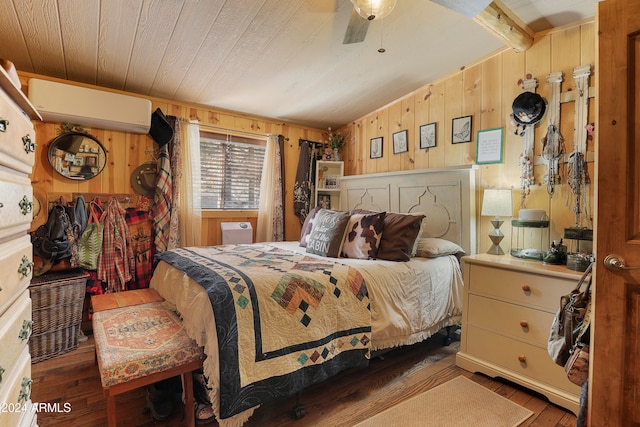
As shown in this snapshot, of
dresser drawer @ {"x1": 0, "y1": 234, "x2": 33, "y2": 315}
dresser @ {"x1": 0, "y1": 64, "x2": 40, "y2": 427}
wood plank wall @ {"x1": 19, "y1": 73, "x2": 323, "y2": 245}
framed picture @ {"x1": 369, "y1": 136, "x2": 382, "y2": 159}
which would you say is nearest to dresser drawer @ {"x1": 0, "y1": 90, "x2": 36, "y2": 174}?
dresser @ {"x1": 0, "y1": 64, "x2": 40, "y2": 427}

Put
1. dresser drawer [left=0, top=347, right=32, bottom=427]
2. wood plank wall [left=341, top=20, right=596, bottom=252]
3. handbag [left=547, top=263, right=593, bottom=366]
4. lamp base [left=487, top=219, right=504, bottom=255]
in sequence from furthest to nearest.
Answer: lamp base [left=487, top=219, right=504, bottom=255] → wood plank wall [left=341, top=20, right=596, bottom=252] → handbag [left=547, top=263, right=593, bottom=366] → dresser drawer [left=0, top=347, right=32, bottom=427]

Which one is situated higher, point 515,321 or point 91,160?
point 91,160

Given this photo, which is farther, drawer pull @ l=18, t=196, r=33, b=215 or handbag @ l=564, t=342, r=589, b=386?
handbag @ l=564, t=342, r=589, b=386

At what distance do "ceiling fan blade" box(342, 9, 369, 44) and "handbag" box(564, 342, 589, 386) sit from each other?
1808mm

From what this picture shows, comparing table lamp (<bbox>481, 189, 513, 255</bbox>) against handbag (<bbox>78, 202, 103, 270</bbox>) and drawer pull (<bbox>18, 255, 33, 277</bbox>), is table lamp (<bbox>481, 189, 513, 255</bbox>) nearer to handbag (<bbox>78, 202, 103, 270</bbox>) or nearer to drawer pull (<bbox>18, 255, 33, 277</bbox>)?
drawer pull (<bbox>18, 255, 33, 277</bbox>)

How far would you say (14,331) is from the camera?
822 millimetres

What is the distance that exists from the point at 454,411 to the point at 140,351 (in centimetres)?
167

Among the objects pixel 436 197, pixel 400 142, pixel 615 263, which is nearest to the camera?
pixel 615 263

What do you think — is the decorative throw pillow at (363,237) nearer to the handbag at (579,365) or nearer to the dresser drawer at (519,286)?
the dresser drawer at (519,286)

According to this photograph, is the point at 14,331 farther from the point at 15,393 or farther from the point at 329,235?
the point at 329,235

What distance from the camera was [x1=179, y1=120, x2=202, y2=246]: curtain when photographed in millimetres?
3230

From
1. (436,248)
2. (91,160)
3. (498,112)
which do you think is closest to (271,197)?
(91,160)

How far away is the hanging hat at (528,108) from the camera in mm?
2353

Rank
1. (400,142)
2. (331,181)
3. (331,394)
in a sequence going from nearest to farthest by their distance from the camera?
(331,394)
(400,142)
(331,181)
